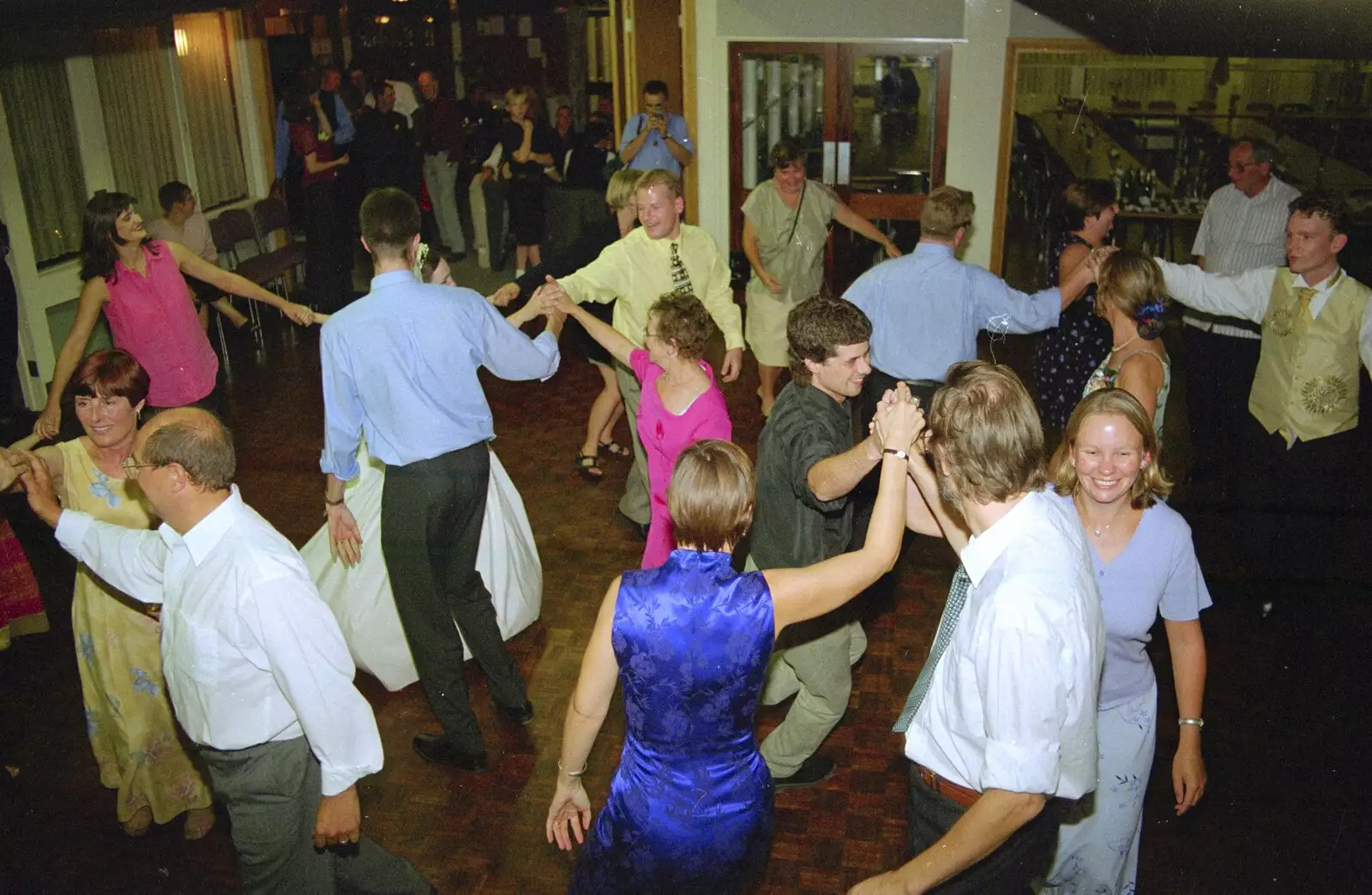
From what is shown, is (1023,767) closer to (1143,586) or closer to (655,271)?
(1143,586)

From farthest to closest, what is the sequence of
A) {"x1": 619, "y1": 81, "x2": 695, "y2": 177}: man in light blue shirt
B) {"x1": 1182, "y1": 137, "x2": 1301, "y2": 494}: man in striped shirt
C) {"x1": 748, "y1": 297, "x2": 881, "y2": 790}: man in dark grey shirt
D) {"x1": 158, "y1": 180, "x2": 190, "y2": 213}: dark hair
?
{"x1": 619, "y1": 81, "x2": 695, "y2": 177}: man in light blue shirt
{"x1": 158, "y1": 180, "x2": 190, "y2": 213}: dark hair
{"x1": 1182, "y1": 137, "x2": 1301, "y2": 494}: man in striped shirt
{"x1": 748, "y1": 297, "x2": 881, "y2": 790}: man in dark grey shirt

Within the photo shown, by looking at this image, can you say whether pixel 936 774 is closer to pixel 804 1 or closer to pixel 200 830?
pixel 200 830

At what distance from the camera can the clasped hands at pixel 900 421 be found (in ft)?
7.86

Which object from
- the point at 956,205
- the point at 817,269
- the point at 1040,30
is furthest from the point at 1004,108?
the point at 956,205

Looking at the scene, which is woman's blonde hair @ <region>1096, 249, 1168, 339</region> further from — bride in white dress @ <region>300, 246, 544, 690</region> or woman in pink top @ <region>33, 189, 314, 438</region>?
woman in pink top @ <region>33, 189, 314, 438</region>

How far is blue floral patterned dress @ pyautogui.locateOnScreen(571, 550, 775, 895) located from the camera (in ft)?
7.42

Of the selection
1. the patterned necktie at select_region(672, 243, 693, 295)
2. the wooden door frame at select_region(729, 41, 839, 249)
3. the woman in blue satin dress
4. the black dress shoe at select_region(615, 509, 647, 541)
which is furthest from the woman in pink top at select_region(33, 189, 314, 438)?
the wooden door frame at select_region(729, 41, 839, 249)

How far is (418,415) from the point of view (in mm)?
3441

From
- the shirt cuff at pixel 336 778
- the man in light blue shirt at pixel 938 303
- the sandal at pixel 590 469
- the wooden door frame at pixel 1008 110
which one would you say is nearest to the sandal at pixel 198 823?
the shirt cuff at pixel 336 778

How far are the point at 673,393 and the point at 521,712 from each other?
4.20ft

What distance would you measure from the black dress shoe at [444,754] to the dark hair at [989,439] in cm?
224

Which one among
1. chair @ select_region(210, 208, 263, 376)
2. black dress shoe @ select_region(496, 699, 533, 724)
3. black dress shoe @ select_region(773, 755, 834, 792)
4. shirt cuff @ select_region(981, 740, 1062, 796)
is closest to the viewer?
shirt cuff @ select_region(981, 740, 1062, 796)

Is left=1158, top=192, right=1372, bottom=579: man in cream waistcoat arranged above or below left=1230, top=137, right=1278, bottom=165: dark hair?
below

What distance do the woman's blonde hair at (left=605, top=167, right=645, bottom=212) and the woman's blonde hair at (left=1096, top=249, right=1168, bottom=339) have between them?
2.46 metres
